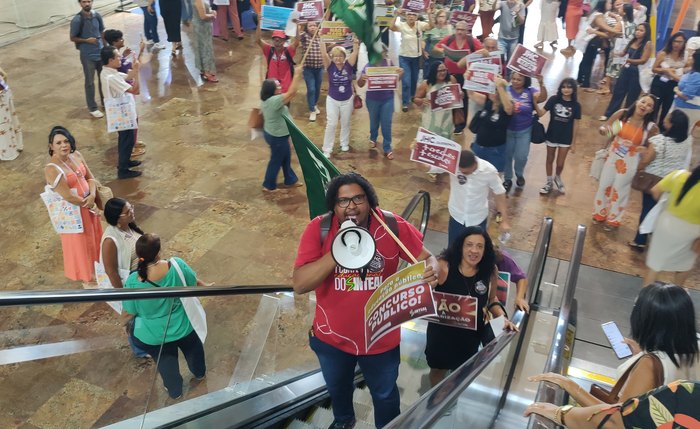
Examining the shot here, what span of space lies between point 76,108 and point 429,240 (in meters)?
6.45

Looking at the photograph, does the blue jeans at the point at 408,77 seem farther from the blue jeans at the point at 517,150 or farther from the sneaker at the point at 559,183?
the sneaker at the point at 559,183

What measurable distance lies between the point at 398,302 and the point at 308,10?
7.55m

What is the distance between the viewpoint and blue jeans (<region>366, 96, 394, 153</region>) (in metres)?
8.87

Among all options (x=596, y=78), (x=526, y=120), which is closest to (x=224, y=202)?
(x=526, y=120)

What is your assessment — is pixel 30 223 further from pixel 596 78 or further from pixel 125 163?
pixel 596 78

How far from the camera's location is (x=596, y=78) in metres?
11.8

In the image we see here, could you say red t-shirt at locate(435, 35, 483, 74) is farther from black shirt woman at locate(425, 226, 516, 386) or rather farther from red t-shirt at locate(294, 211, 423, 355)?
red t-shirt at locate(294, 211, 423, 355)

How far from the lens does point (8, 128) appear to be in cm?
852

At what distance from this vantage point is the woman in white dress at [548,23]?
12.5 meters

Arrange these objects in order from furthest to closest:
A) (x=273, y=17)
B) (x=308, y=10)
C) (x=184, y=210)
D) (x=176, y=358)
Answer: (x=273, y=17) → (x=308, y=10) → (x=184, y=210) → (x=176, y=358)

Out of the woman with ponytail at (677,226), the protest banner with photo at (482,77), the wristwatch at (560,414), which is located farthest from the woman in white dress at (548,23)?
the wristwatch at (560,414)

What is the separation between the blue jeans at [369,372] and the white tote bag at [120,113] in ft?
18.0

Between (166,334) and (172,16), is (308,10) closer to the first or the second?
(172,16)

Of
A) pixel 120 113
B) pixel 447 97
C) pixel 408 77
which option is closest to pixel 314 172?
pixel 447 97
